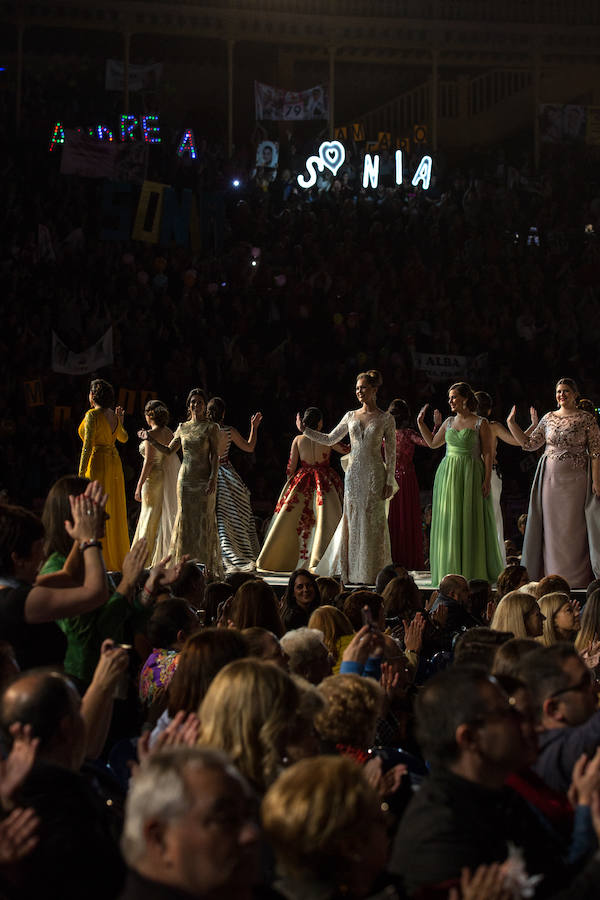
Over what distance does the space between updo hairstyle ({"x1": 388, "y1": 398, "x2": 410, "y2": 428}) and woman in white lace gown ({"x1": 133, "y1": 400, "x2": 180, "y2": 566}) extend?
7.66 feet

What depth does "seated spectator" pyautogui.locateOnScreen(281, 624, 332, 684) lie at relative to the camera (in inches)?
182

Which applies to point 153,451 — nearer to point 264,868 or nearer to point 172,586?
point 172,586

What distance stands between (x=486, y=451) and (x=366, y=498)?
1.23 meters

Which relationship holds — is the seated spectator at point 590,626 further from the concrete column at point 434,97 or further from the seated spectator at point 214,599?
the concrete column at point 434,97

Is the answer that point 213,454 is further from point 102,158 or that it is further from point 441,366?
point 102,158

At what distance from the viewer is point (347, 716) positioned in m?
3.62

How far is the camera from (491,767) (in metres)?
2.88

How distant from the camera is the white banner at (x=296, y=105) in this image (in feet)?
82.6

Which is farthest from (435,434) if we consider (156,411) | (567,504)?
(156,411)

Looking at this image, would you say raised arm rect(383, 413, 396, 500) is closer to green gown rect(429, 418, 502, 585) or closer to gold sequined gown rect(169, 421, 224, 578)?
green gown rect(429, 418, 502, 585)

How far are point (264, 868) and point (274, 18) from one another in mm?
24276

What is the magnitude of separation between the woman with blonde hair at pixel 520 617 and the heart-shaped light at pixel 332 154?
61.9ft

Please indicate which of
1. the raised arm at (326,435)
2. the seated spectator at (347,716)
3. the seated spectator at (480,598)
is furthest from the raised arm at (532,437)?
the seated spectator at (347,716)

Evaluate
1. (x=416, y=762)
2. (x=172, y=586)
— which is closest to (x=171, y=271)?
(x=172, y=586)
